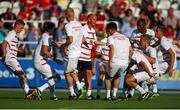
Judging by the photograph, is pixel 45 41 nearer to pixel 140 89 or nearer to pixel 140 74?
pixel 140 74

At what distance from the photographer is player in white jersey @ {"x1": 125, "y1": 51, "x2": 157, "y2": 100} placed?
77.9 feet

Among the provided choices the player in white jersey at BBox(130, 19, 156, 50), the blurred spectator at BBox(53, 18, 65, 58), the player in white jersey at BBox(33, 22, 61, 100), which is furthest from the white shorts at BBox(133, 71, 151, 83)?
the blurred spectator at BBox(53, 18, 65, 58)

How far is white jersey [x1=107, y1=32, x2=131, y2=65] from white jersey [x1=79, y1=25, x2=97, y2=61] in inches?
34.0

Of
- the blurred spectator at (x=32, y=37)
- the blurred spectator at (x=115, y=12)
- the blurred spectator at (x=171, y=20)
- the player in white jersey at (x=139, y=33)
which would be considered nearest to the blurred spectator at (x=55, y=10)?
the blurred spectator at (x=32, y=37)

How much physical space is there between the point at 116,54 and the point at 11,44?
→ 3.07 metres

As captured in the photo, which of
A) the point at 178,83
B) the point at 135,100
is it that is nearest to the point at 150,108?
the point at 135,100

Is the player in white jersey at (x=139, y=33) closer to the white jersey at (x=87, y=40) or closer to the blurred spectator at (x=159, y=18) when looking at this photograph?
the white jersey at (x=87, y=40)

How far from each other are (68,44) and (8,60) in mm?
1967

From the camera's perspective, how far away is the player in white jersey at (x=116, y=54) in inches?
922

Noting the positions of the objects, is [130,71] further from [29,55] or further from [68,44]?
[29,55]

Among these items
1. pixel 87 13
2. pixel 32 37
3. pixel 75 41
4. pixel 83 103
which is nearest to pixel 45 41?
pixel 75 41

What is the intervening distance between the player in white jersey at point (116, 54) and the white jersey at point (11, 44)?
2.67 metres

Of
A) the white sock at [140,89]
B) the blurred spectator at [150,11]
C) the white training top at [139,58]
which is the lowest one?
the white sock at [140,89]

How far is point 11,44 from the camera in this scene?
965 inches
